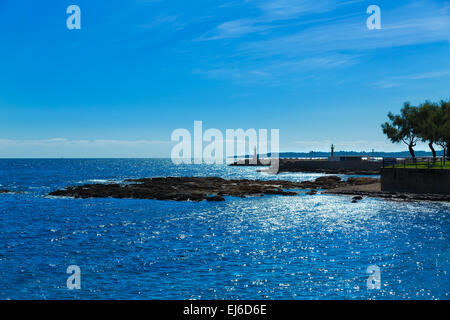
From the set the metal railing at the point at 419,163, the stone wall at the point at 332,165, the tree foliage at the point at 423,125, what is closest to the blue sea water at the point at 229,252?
the metal railing at the point at 419,163

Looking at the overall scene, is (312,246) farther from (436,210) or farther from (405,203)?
(405,203)

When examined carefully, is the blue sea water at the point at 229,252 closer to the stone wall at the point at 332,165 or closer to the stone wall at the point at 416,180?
the stone wall at the point at 416,180

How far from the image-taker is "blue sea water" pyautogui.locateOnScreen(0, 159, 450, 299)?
15859mm

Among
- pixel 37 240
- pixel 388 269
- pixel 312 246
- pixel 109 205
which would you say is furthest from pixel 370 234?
pixel 109 205

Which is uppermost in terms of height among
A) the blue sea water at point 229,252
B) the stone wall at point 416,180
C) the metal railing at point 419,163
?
the metal railing at point 419,163

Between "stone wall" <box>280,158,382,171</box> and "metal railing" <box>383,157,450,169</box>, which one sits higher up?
"metal railing" <box>383,157,450,169</box>

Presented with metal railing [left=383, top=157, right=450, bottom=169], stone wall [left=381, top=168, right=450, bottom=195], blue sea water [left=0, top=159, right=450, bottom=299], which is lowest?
blue sea water [left=0, top=159, right=450, bottom=299]

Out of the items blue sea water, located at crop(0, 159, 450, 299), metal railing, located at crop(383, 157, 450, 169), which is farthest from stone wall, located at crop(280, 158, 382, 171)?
blue sea water, located at crop(0, 159, 450, 299)

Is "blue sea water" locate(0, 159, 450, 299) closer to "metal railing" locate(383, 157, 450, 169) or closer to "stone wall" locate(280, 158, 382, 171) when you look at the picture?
"metal railing" locate(383, 157, 450, 169)

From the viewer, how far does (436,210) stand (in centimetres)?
3581

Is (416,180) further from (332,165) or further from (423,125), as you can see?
(332,165)

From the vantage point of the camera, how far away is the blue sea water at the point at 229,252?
1586cm

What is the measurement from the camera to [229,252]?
22.1 metres
